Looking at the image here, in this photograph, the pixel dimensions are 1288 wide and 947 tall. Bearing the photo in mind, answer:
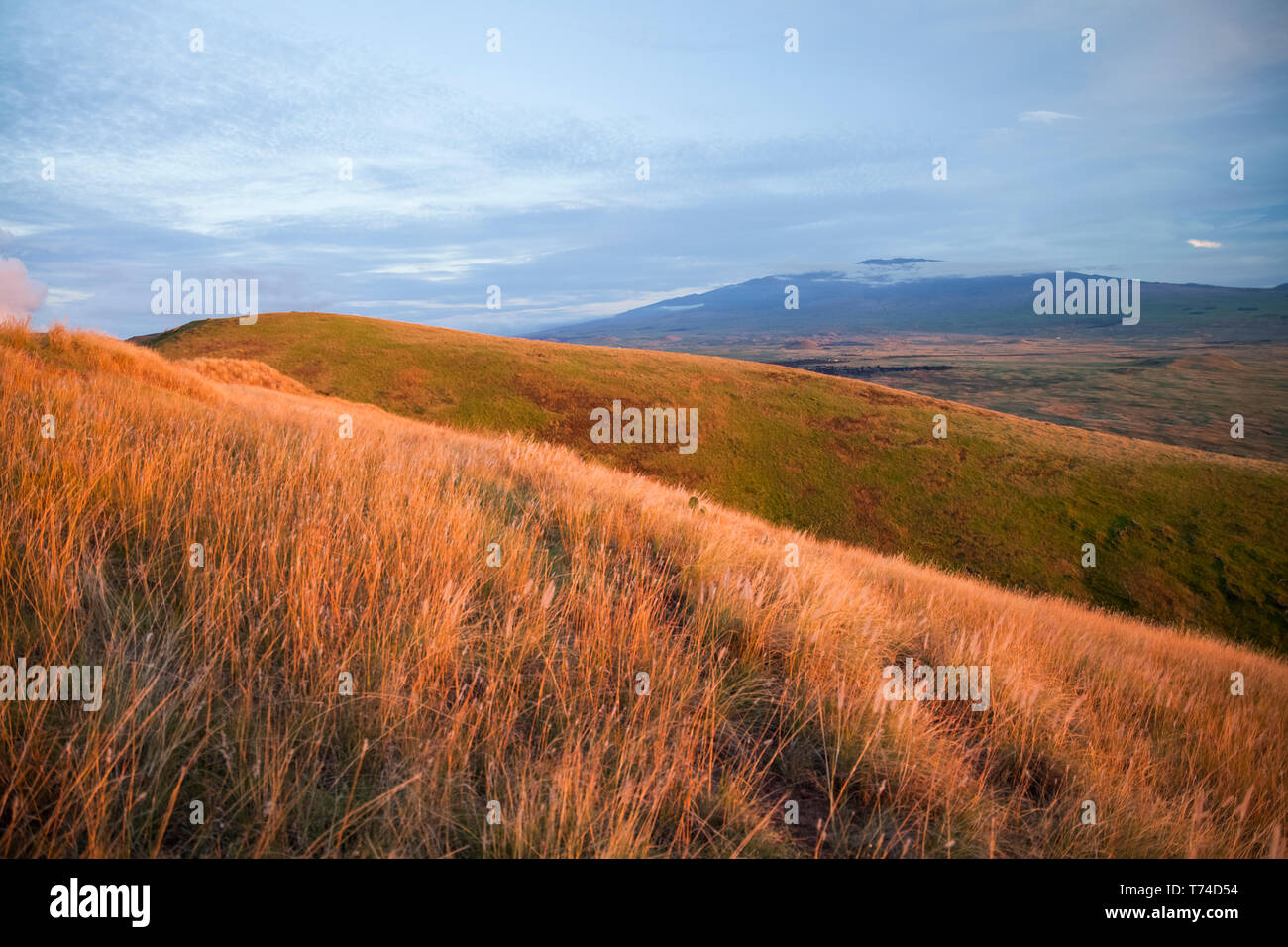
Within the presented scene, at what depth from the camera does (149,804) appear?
2.23 meters

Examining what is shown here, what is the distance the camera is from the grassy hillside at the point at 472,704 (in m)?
2.28

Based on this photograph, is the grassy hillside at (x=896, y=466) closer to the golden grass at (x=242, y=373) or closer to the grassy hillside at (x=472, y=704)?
the golden grass at (x=242, y=373)

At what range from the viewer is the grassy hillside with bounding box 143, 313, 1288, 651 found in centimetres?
3806

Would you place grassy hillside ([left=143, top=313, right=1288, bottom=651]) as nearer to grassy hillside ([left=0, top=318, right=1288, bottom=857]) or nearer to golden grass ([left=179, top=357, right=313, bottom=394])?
golden grass ([left=179, top=357, right=313, bottom=394])

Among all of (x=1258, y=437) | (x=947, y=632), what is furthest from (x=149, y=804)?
(x=1258, y=437)

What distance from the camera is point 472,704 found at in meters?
2.91

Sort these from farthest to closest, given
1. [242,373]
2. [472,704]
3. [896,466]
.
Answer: [896,466] < [242,373] < [472,704]

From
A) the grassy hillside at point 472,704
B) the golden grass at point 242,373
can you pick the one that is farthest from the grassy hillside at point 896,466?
the grassy hillside at point 472,704

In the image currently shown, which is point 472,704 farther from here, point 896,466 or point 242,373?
point 896,466

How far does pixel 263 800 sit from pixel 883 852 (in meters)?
2.67

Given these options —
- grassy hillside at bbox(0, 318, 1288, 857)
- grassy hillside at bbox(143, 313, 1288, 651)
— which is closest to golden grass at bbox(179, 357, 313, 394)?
grassy hillside at bbox(143, 313, 1288, 651)

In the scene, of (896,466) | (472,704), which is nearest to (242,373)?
(472,704)

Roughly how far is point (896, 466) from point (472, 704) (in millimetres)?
50635
